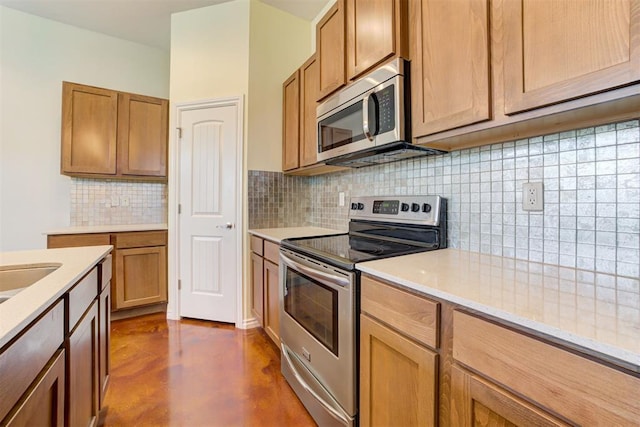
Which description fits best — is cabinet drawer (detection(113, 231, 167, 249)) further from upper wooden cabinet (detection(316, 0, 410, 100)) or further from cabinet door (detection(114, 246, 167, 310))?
upper wooden cabinet (detection(316, 0, 410, 100))

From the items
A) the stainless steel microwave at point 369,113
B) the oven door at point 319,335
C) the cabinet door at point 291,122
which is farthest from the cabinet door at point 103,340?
the cabinet door at point 291,122

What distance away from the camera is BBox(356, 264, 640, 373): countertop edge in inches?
19.7

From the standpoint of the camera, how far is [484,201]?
1360mm

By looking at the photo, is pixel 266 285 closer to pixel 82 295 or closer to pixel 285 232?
pixel 285 232

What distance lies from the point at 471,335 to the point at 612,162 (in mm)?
797

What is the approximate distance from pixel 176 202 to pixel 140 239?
20.3 inches

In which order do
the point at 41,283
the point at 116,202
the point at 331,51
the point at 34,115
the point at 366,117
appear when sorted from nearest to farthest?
the point at 41,283
the point at 366,117
the point at 331,51
the point at 34,115
the point at 116,202

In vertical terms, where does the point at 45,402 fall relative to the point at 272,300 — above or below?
above

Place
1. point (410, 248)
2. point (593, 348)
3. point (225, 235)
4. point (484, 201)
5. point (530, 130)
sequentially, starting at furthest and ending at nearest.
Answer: point (225, 235) < point (410, 248) < point (484, 201) < point (530, 130) < point (593, 348)

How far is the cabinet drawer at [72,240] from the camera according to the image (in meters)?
2.47

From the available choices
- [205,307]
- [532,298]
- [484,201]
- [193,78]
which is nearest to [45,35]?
[193,78]

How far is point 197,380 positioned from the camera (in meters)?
1.81

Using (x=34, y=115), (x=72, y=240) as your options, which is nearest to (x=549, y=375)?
(x=72, y=240)

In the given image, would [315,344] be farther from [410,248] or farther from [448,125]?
[448,125]
